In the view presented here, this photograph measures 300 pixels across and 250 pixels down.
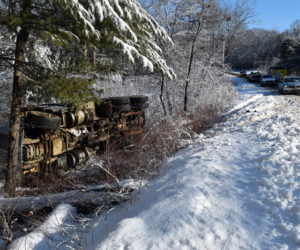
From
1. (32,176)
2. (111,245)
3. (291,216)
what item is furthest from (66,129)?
(291,216)

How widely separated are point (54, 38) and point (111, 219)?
380 cm

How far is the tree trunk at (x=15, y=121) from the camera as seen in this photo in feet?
17.7

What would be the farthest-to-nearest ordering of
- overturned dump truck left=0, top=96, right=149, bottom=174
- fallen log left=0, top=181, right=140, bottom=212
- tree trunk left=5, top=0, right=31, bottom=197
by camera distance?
overturned dump truck left=0, top=96, right=149, bottom=174 < tree trunk left=5, top=0, right=31, bottom=197 < fallen log left=0, top=181, right=140, bottom=212

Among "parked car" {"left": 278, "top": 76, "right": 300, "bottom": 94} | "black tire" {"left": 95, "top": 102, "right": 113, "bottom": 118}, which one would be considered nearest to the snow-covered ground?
"black tire" {"left": 95, "top": 102, "right": 113, "bottom": 118}

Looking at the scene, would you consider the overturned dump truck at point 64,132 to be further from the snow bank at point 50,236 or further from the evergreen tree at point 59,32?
the snow bank at point 50,236

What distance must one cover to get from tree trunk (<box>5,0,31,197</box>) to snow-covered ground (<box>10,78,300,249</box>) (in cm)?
204

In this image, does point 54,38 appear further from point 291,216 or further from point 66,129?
point 291,216

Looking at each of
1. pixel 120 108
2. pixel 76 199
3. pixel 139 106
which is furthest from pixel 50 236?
pixel 139 106

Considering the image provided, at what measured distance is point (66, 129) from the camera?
7617mm

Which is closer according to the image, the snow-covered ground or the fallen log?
the snow-covered ground

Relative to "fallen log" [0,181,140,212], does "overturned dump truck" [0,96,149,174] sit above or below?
above

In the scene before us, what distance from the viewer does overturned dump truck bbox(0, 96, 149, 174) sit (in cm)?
634

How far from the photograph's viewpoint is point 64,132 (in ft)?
24.9

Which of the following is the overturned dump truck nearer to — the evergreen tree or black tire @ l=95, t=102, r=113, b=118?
black tire @ l=95, t=102, r=113, b=118
